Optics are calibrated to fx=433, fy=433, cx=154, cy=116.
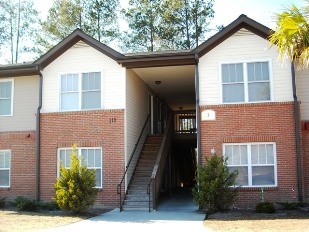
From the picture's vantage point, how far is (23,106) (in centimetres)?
1966

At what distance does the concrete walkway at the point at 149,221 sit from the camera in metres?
12.4

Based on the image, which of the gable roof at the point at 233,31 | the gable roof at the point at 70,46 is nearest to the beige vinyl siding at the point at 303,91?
the gable roof at the point at 233,31

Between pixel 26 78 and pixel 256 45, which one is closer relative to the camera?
pixel 256 45

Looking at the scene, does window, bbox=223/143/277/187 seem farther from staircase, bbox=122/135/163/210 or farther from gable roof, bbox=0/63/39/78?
gable roof, bbox=0/63/39/78

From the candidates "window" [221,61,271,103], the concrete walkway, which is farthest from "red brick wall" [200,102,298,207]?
the concrete walkway

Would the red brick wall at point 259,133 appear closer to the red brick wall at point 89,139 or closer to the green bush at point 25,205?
the red brick wall at point 89,139

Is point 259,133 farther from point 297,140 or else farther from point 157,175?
point 157,175

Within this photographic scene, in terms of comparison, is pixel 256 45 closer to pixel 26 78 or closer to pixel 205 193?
pixel 205 193

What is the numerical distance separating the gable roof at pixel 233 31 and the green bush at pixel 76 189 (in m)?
6.59

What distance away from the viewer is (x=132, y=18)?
121ft

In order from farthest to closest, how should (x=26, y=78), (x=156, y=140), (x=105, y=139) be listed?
(x=156, y=140) < (x=26, y=78) < (x=105, y=139)

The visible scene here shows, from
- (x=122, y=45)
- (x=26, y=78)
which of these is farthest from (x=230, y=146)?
(x=122, y=45)

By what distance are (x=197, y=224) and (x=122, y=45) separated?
84.9ft

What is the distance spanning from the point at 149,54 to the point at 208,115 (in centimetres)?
358
